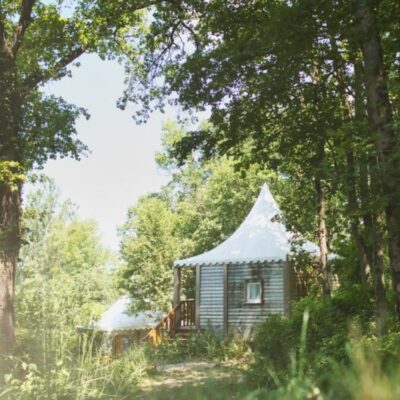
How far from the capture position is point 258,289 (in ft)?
65.6

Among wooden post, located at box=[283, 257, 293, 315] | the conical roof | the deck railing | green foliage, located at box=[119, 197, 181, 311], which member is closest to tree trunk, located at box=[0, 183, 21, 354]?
A: the deck railing

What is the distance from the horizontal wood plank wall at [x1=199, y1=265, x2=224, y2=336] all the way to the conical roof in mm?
1313

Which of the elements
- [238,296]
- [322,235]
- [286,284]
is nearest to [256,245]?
[286,284]

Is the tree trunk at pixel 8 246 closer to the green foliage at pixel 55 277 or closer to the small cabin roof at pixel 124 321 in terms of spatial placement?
the green foliage at pixel 55 277

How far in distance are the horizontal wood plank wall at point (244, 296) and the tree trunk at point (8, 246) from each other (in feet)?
29.5

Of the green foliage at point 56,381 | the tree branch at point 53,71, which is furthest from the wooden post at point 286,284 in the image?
the green foliage at point 56,381

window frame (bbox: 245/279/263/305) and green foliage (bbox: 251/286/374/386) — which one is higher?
window frame (bbox: 245/279/263/305)

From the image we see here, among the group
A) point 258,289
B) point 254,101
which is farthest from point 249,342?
point 254,101

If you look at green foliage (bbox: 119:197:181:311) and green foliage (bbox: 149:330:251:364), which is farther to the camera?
green foliage (bbox: 119:197:181:311)

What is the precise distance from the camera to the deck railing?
19.0 metres

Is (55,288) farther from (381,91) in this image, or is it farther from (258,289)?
(258,289)

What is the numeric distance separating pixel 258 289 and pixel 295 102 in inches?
426

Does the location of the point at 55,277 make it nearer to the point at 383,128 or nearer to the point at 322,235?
the point at 383,128

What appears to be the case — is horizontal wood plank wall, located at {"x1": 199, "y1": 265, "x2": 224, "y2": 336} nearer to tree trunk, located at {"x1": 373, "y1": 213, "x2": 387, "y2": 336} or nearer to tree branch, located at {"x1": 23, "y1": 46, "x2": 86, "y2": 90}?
tree branch, located at {"x1": 23, "y1": 46, "x2": 86, "y2": 90}
